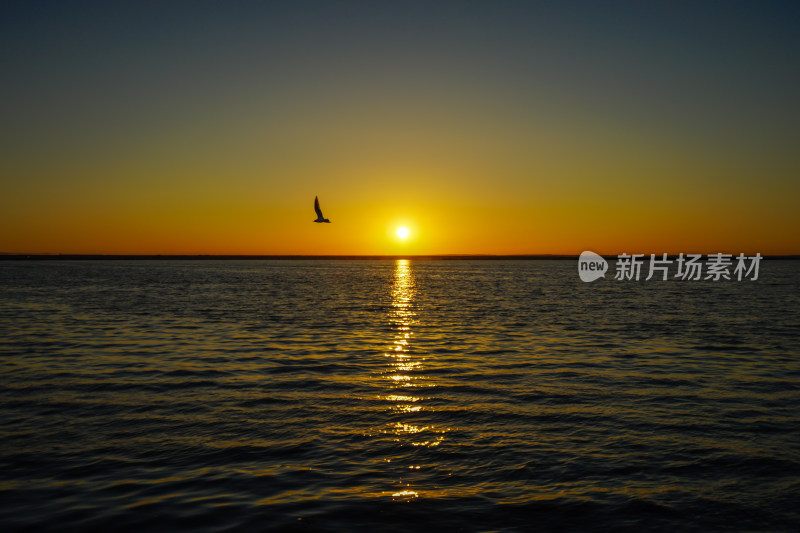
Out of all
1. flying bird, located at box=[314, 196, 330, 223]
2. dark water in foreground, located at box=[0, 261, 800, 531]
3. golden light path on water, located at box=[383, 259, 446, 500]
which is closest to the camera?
dark water in foreground, located at box=[0, 261, 800, 531]

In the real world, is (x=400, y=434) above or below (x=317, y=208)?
below

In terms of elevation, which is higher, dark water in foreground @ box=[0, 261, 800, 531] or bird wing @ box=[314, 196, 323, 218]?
bird wing @ box=[314, 196, 323, 218]

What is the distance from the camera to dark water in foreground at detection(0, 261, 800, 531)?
961 cm

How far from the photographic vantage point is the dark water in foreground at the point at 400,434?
31.5ft

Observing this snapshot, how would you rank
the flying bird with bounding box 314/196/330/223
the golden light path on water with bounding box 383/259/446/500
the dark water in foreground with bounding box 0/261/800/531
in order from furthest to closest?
the flying bird with bounding box 314/196/330/223, the golden light path on water with bounding box 383/259/446/500, the dark water in foreground with bounding box 0/261/800/531

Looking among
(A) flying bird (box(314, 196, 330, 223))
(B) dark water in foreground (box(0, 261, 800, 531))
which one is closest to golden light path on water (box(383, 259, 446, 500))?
(B) dark water in foreground (box(0, 261, 800, 531))

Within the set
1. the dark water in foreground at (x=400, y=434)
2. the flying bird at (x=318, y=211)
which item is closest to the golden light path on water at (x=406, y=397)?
the dark water in foreground at (x=400, y=434)

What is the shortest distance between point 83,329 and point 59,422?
68.8ft

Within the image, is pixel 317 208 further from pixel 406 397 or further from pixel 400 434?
pixel 400 434

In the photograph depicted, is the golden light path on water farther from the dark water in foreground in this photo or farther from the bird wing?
the bird wing

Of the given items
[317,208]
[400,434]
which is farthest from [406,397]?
[317,208]

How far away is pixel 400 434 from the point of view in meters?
13.6

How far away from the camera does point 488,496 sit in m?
10.1

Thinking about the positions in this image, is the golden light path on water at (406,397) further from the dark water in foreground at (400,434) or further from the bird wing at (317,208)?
the bird wing at (317,208)
